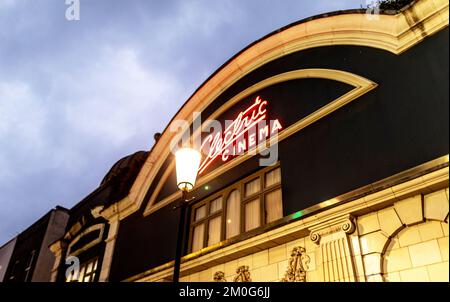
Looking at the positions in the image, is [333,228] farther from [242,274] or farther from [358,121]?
[242,274]

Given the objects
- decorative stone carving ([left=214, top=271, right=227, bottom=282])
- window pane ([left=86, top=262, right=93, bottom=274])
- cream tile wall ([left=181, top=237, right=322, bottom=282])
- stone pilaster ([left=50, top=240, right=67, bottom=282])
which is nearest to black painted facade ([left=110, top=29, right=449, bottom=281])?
cream tile wall ([left=181, top=237, right=322, bottom=282])

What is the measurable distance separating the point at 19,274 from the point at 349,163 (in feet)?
72.4

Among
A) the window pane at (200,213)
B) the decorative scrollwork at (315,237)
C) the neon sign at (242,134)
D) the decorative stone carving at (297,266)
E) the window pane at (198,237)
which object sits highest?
the neon sign at (242,134)

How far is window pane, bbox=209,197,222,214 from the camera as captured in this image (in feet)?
36.7

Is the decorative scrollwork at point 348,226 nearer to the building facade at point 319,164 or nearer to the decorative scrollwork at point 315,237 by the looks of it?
the building facade at point 319,164

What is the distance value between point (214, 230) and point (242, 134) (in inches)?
119

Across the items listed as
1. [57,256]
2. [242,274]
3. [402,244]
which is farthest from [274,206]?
[57,256]

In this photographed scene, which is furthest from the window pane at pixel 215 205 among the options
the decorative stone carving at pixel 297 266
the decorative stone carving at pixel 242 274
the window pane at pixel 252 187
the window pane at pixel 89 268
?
the window pane at pixel 89 268

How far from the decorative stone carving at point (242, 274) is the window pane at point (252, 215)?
3.48 feet

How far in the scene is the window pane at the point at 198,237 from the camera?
11082mm

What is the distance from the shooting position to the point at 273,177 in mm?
9922

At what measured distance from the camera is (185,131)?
46.7 ft

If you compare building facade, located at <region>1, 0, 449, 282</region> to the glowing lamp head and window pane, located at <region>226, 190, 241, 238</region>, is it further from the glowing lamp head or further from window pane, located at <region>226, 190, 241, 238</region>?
the glowing lamp head

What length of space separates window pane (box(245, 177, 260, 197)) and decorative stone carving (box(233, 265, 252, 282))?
2.12 m
